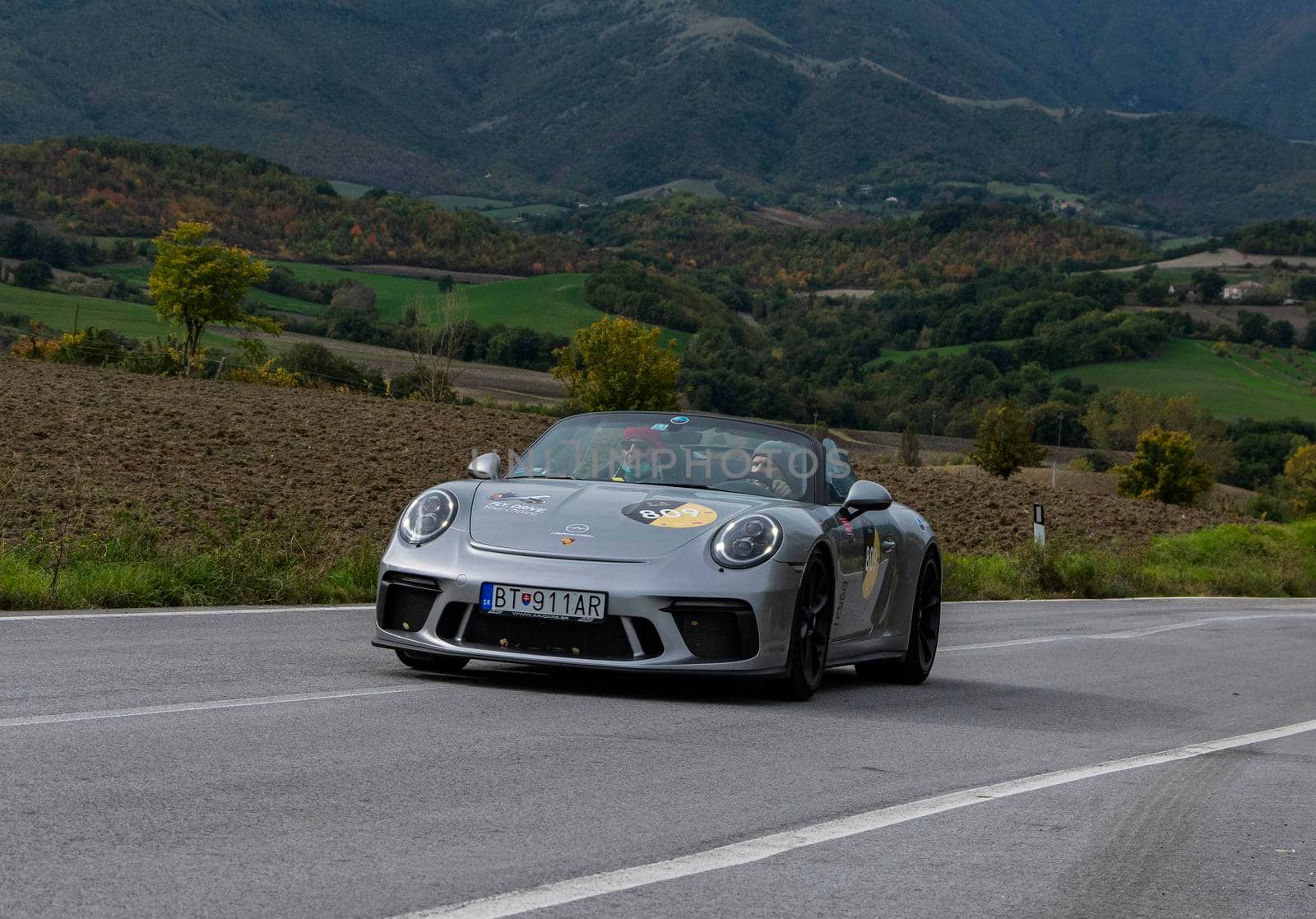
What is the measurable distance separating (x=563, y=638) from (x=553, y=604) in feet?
0.56

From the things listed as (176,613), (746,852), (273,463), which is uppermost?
(746,852)

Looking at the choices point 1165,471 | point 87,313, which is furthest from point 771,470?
point 87,313

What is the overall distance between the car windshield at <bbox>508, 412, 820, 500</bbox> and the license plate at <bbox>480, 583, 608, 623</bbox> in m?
1.35

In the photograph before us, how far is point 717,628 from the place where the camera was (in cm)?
802

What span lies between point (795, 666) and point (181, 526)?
46.5 feet

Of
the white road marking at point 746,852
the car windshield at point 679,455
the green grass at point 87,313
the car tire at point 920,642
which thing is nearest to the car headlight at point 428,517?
the car windshield at point 679,455

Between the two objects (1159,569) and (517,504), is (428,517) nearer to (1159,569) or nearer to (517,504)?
(517,504)

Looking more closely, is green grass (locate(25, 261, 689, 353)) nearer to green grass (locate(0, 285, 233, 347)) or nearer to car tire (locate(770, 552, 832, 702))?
green grass (locate(0, 285, 233, 347))

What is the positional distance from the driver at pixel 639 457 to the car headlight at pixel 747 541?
942 millimetres

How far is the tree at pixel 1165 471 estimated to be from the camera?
9888 cm

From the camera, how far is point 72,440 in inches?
1236

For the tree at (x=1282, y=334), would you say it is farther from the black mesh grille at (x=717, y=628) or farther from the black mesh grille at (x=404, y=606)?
the black mesh grille at (x=404, y=606)

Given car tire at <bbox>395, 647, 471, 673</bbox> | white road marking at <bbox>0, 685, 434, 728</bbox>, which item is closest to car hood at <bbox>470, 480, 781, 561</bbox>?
car tire at <bbox>395, 647, 471, 673</bbox>

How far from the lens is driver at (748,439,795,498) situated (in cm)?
922
